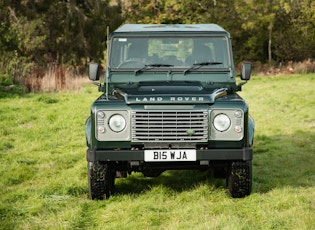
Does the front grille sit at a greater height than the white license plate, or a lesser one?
greater

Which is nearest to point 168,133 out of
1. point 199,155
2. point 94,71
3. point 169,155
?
point 169,155

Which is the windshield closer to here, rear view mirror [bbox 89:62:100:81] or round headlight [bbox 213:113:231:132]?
rear view mirror [bbox 89:62:100:81]

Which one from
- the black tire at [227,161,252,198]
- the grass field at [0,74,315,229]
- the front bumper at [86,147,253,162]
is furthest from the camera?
the black tire at [227,161,252,198]

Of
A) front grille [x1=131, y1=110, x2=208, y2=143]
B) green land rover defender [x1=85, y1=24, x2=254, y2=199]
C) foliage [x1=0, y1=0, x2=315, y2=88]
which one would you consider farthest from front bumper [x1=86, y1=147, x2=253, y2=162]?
foliage [x1=0, y1=0, x2=315, y2=88]

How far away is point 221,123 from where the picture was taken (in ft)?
18.5

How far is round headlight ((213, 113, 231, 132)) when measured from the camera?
18.5 feet

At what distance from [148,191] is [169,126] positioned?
110cm

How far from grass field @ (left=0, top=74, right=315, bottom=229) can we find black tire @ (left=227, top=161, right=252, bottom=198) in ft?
0.28

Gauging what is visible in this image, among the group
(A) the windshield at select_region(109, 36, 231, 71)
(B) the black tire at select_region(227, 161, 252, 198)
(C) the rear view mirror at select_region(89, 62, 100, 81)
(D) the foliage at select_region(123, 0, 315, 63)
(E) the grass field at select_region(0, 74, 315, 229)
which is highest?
(A) the windshield at select_region(109, 36, 231, 71)

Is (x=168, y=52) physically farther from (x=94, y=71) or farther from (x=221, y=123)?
(x=221, y=123)

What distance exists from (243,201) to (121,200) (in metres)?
1.34

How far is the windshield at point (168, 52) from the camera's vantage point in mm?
6750

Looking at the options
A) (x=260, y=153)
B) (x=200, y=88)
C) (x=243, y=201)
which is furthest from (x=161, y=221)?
(x=260, y=153)

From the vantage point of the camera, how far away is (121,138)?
5629 millimetres
